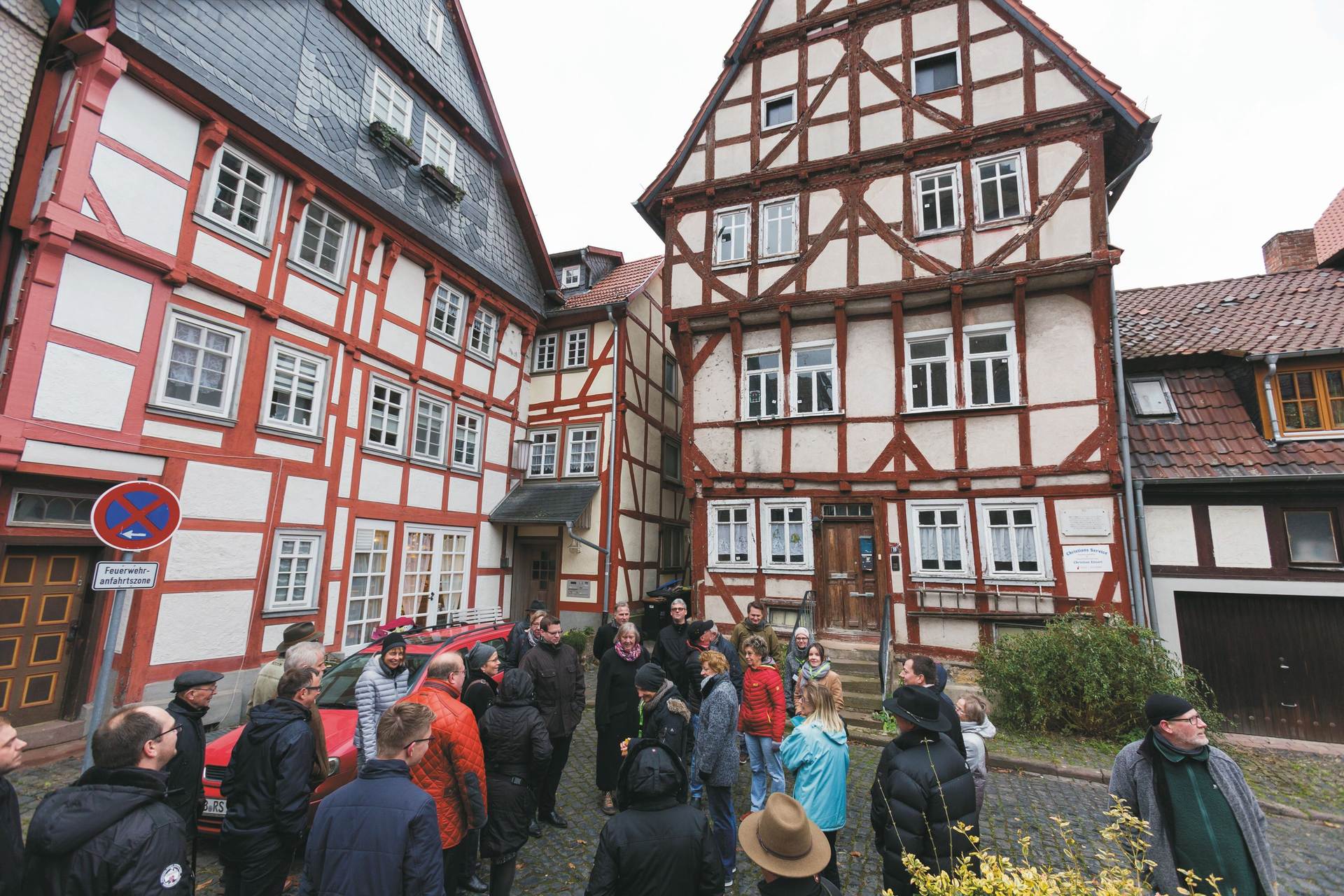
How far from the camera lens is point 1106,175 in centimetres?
1227

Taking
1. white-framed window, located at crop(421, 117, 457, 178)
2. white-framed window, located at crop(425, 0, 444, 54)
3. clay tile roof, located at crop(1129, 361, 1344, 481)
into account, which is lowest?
clay tile roof, located at crop(1129, 361, 1344, 481)

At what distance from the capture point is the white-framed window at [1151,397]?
37.2 ft

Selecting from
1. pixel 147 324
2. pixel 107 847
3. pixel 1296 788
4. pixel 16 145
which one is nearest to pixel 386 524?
pixel 147 324

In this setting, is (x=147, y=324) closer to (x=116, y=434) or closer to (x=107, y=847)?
(x=116, y=434)

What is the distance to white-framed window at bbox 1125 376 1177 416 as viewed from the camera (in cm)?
1134

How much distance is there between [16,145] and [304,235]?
3.79 meters

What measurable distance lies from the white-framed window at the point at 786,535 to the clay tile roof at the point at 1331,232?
41.4ft

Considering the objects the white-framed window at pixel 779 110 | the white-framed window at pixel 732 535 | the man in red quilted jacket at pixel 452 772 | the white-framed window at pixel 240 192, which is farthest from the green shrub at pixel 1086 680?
the white-framed window at pixel 240 192

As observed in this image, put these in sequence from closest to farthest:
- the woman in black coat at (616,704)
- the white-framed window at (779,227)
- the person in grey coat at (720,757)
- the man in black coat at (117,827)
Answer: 1. the man in black coat at (117,827)
2. the person in grey coat at (720,757)
3. the woman in black coat at (616,704)
4. the white-framed window at (779,227)

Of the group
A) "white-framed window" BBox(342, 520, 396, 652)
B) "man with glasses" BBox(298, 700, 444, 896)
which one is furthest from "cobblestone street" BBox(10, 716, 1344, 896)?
"white-framed window" BBox(342, 520, 396, 652)

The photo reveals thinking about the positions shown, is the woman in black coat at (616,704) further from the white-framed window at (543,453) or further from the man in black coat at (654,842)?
the white-framed window at (543,453)

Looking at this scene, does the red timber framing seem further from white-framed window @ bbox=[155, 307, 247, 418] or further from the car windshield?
the car windshield

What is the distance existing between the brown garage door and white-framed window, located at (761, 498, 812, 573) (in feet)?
21.0

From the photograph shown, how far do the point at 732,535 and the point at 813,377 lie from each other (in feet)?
12.7
